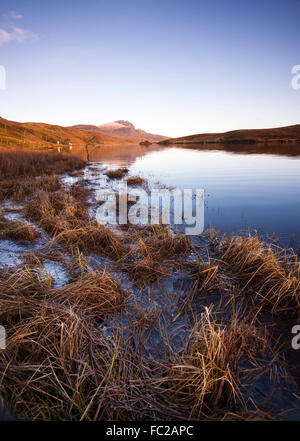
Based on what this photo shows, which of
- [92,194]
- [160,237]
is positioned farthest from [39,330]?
[92,194]

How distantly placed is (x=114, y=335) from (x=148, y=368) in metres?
0.51

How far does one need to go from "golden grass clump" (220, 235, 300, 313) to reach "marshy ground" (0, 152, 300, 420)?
0.02 m

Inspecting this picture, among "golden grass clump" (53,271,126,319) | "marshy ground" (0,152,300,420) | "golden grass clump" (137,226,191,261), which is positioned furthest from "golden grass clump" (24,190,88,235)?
"golden grass clump" (53,271,126,319)

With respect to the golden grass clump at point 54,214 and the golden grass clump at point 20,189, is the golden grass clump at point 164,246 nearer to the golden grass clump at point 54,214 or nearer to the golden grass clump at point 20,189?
the golden grass clump at point 54,214

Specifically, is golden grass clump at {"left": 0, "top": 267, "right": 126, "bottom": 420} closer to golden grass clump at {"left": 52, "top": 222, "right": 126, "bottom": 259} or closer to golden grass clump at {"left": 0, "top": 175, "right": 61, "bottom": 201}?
golden grass clump at {"left": 52, "top": 222, "right": 126, "bottom": 259}

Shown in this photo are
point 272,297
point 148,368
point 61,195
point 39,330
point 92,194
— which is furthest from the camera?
point 92,194

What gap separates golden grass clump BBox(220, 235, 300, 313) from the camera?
9.63 feet

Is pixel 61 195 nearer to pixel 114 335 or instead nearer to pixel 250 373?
pixel 114 335

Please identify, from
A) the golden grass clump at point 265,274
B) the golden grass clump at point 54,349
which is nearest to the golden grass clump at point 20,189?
the golden grass clump at point 54,349

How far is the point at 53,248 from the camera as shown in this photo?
15.0 ft
